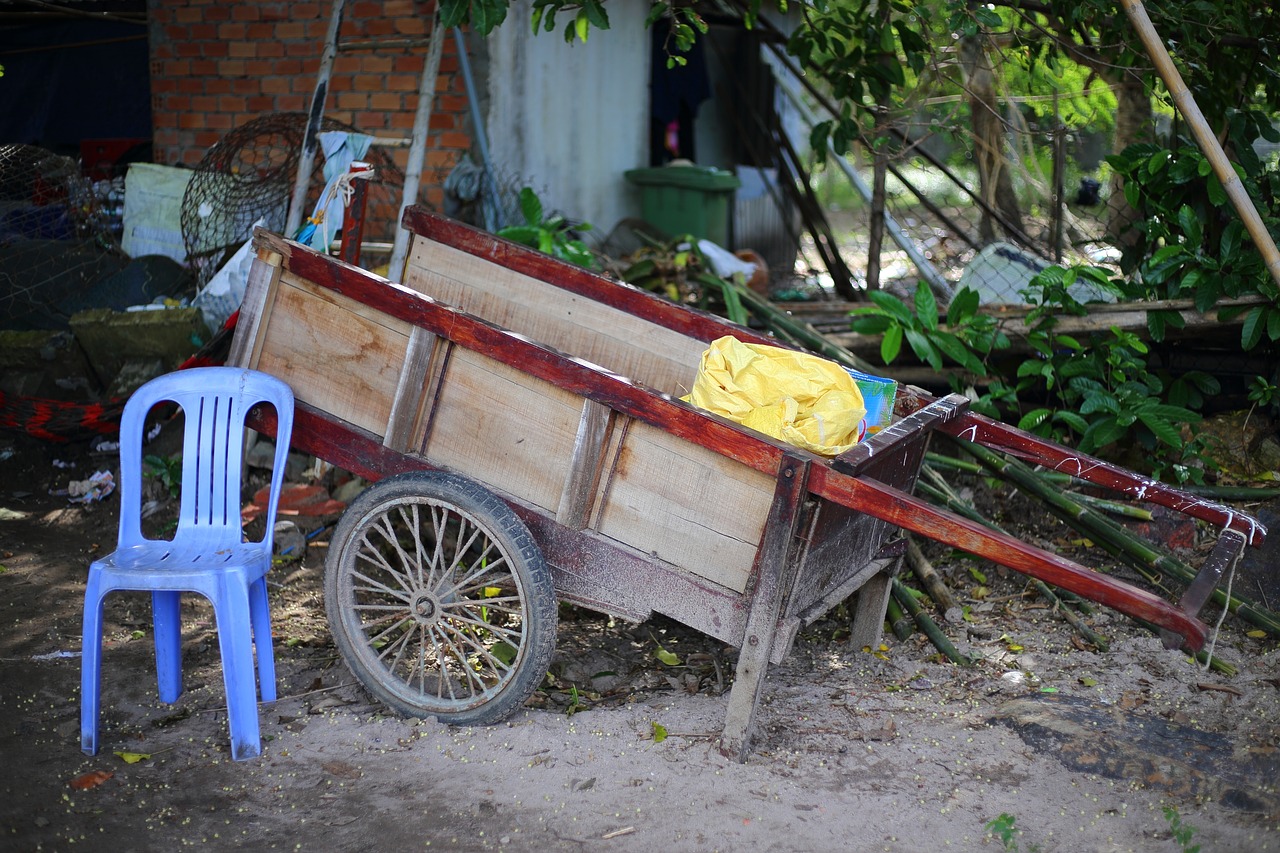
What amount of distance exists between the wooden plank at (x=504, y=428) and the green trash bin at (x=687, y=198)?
15.9 feet

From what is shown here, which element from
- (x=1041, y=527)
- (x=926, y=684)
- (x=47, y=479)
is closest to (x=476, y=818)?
(x=926, y=684)

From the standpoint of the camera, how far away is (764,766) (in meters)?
2.97

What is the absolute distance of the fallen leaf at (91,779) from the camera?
9.25ft

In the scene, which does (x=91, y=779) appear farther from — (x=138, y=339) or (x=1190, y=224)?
(x=1190, y=224)

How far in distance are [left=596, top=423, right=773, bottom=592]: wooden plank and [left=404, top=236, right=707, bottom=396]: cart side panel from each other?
81cm

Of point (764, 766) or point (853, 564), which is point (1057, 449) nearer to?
point (853, 564)

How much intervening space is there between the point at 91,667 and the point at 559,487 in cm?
142

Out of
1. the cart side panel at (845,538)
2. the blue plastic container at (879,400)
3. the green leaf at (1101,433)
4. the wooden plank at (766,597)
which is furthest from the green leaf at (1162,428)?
the wooden plank at (766,597)

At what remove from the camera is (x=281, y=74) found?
22.2ft

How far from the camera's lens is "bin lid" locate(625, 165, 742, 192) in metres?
7.49

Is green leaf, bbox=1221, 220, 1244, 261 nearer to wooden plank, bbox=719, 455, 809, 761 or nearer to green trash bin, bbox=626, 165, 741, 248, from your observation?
wooden plank, bbox=719, 455, 809, 761

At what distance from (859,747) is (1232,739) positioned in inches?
44.7

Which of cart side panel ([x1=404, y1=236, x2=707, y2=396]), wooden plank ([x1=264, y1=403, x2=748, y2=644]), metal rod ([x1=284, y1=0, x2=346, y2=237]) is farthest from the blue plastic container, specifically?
metal rod ([x1=284, y1=0, x2=346, y2=237])

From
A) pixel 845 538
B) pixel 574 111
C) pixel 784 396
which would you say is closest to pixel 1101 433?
pixel 845 538
